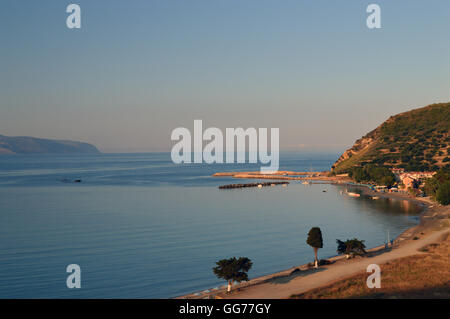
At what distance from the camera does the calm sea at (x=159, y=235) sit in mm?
39594

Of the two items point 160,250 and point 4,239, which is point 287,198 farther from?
point 4,239

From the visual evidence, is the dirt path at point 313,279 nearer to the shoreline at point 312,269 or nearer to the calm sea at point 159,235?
the shoreline at point 312,269

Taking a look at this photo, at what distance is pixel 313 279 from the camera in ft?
119

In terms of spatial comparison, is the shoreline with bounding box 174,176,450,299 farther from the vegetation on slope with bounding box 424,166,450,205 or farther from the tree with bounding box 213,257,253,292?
the vegetation on slope with bounding box 424,166,450,205

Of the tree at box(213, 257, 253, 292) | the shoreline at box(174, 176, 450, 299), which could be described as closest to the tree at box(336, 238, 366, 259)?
the shoreline at box(174, 176, 450, 299)

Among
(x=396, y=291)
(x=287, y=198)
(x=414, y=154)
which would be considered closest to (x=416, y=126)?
(x=414, y=154)

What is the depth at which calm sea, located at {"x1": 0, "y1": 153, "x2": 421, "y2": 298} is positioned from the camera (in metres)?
39.6

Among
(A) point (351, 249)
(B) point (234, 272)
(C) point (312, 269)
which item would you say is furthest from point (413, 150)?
(B) point (234, 272)

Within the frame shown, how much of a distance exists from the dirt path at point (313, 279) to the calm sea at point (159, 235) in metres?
4.85

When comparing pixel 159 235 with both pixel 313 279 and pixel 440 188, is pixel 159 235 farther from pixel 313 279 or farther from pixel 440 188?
pixel 440 188

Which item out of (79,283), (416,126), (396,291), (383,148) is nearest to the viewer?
(396,291)

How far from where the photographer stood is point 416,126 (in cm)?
19900
